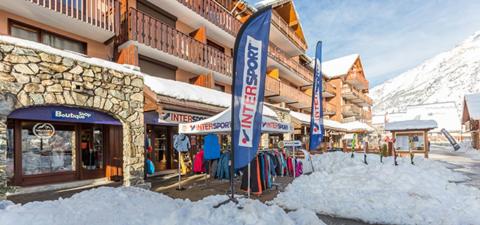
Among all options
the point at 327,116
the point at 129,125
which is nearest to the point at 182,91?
the point at 129,125

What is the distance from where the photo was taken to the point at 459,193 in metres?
6.43

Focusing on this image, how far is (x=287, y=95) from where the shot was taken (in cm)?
2102

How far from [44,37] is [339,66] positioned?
36498 mm

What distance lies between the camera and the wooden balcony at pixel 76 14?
7.22m

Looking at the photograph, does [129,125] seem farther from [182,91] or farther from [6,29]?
[6,29]

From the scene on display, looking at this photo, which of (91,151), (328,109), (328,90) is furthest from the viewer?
(328,90)

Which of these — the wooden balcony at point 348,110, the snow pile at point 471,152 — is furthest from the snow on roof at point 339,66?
the snow pile at point 471,152

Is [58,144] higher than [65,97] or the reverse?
the reverse

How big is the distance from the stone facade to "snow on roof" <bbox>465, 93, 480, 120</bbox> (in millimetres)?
32103

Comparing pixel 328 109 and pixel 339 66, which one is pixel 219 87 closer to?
pixel 328 109

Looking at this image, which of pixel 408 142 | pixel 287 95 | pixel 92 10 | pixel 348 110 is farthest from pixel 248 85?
pixel 348 110

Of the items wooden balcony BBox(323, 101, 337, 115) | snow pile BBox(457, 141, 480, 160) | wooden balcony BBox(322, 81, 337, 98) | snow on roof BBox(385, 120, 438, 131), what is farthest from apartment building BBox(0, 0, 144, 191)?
wooden balcony BBox(322, 81, 337, 98)

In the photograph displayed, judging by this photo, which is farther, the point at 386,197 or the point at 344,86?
the point at 344,86

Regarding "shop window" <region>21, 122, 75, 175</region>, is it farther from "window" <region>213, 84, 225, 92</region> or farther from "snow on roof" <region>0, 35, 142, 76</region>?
"window" <region>213, 84, 225, 92</region>
